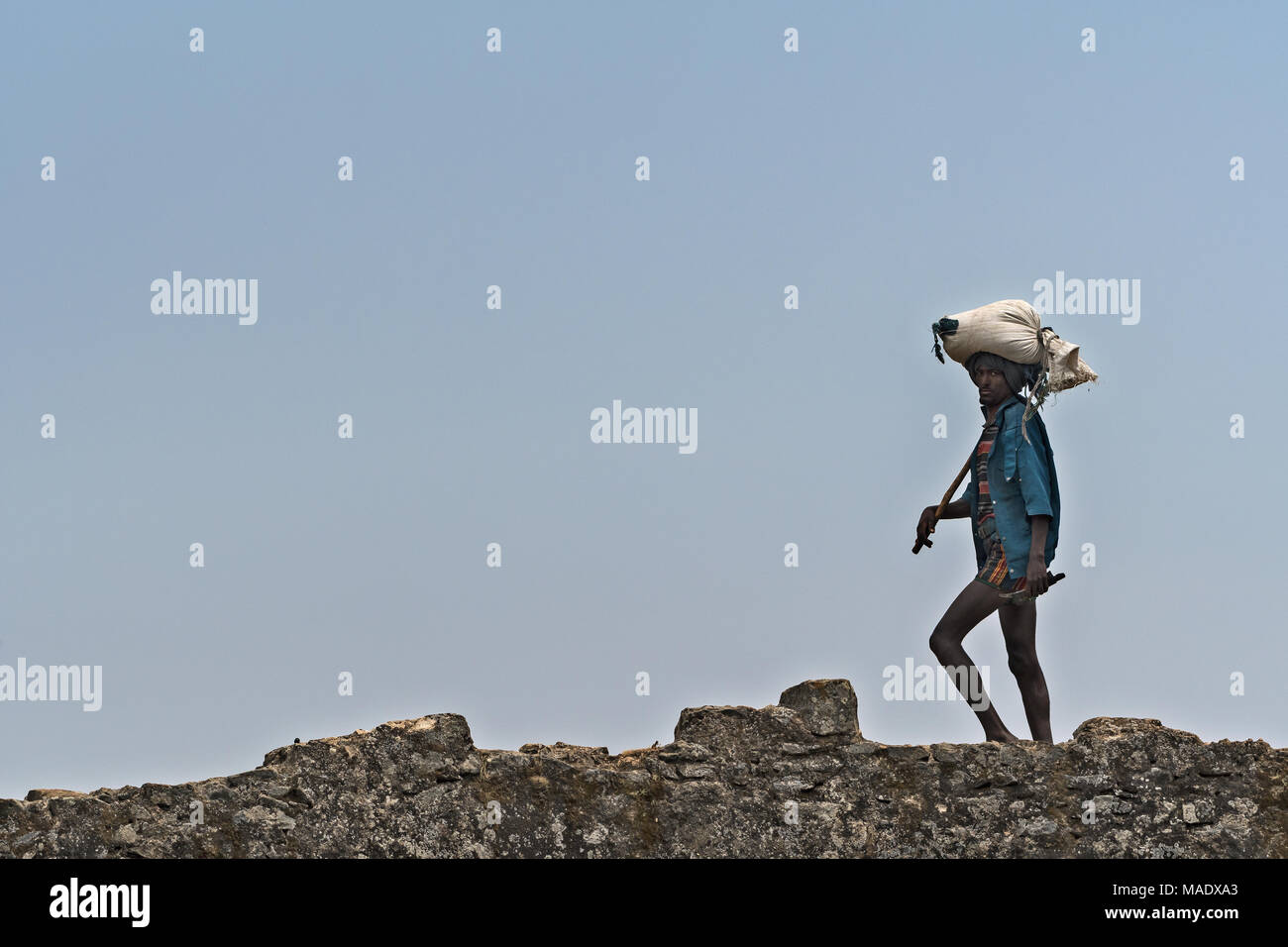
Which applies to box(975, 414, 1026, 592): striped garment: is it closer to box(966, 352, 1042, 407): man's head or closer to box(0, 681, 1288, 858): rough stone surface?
box(966, 352, 1042, 407): man's head

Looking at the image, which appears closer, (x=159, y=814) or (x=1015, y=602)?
(x=159, y=814)

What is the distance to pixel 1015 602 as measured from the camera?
884 centimetres

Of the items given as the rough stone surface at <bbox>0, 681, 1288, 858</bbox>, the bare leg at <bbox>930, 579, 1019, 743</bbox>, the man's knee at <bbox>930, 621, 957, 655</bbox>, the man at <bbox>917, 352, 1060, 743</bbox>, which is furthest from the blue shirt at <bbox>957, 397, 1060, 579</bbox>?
the rough stone surface at <bbox>0, 681, 1288, 858</bbox>

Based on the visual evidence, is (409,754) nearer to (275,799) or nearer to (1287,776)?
(275,799)

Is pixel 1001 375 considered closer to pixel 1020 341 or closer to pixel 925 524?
pixel 1020 341

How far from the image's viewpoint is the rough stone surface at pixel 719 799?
822cm

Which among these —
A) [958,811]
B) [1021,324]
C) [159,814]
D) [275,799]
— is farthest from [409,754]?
[1021,324]

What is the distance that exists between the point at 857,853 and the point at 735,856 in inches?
23.2

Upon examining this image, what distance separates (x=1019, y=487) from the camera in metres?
9.00

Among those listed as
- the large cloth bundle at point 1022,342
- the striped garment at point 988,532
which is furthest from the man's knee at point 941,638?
the large cloth bundle at point 1022,342

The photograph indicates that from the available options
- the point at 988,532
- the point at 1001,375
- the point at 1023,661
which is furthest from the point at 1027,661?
the point at 1001,375

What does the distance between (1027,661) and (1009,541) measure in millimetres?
624

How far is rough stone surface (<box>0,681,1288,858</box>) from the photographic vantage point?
822 centimetres

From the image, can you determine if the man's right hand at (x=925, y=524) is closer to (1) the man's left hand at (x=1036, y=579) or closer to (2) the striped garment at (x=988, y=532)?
(2) the striped garment at (x=988, y=532)
